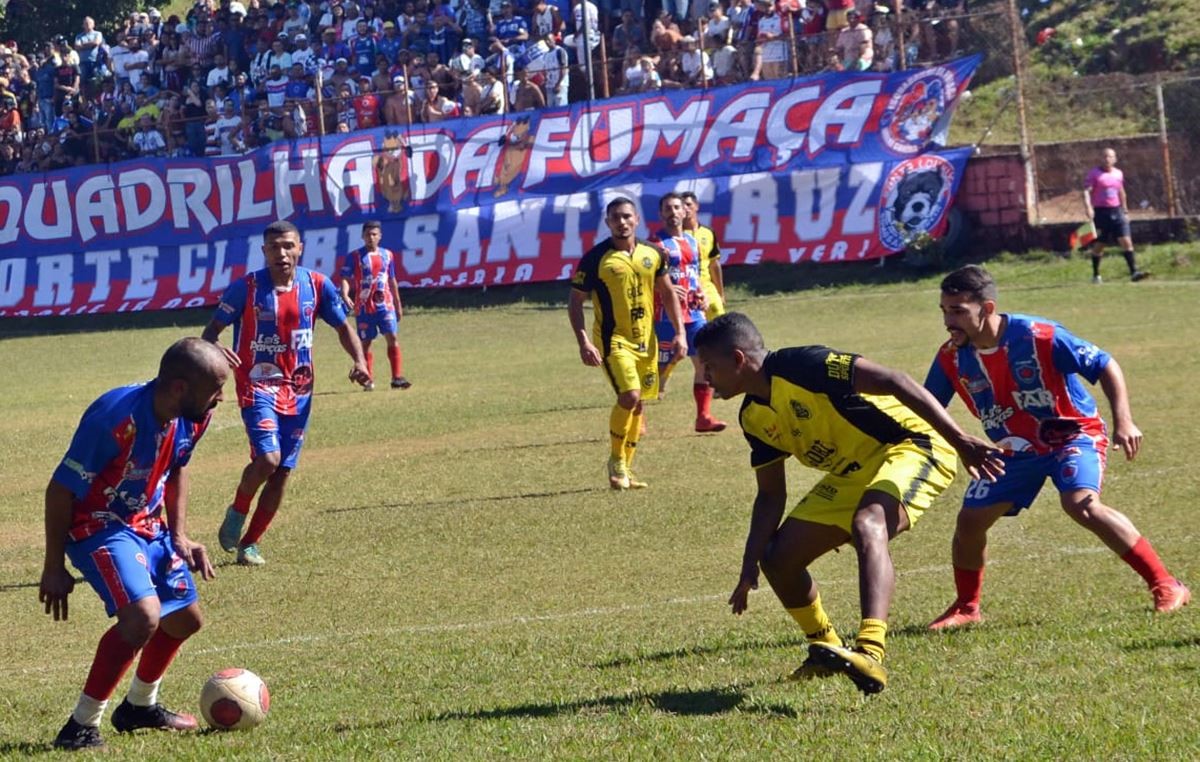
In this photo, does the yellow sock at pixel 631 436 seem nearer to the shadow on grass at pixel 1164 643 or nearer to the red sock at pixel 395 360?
the shadow on grass at pixel 1164 643

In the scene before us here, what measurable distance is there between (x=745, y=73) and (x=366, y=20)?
10.6 meters

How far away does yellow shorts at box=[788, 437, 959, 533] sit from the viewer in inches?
264

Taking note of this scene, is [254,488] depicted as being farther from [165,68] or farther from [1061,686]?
[165,68]

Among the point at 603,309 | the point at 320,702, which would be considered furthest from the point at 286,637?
the point at 603,309

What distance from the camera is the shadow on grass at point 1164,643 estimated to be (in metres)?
6.81

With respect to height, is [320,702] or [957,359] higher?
[957,359]

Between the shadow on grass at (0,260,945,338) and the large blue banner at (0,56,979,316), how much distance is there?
0.29m

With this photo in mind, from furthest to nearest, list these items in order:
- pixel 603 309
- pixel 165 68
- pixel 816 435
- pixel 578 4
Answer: pixel 165 68 → pixel 578 4 → pixel 603 309 → pixel 816 435

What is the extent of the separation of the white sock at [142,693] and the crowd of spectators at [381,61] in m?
23.9

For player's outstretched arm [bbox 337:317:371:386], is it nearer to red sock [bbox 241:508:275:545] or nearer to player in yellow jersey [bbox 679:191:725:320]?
red sock [bbox 241:508:275:545]

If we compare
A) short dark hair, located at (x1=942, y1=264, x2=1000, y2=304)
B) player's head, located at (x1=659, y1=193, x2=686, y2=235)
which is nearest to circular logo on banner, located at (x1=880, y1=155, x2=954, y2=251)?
player's head, located at (x1=659, y1=193, x2=686, y2=235)

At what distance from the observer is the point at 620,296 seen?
13.5m

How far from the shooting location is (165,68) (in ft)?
128

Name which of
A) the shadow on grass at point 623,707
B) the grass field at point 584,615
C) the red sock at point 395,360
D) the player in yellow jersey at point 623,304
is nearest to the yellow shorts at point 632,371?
the player in yellow jersey at point 623,304
